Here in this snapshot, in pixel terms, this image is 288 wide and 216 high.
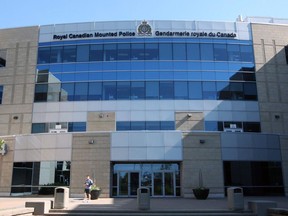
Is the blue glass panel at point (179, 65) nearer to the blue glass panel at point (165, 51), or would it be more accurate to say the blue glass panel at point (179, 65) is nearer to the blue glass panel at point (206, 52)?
the blue glass panel at point (165, 51)

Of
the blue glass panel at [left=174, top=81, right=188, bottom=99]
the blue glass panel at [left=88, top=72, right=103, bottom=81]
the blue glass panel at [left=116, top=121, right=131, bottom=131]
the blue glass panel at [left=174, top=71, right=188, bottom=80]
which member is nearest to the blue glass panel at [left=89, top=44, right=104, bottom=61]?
the blue glass panel at [left=88, top=72, right=103, bottom=81]

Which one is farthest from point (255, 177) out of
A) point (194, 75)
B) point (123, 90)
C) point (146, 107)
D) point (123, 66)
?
point (123, 66)

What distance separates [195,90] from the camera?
35969mm

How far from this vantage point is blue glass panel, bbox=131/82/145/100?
117 ft

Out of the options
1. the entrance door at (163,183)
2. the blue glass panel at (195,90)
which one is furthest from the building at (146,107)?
the blue glass panel at (195,90)

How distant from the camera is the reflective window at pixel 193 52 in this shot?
1449 inches

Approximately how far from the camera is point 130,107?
116 ft

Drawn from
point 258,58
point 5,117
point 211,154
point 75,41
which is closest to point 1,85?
point 5,117

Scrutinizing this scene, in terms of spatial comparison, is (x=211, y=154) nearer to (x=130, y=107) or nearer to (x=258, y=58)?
(x=130, y=107)

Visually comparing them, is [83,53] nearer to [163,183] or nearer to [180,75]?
[180,75]

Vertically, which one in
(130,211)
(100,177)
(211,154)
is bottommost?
(130,211)

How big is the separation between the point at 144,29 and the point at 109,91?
7583 millimetres

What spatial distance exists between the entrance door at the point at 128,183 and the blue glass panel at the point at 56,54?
1372cm

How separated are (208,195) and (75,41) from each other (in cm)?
2055
